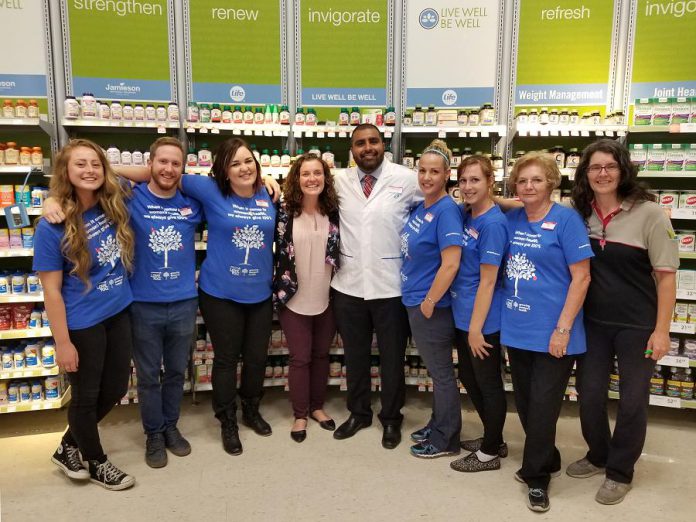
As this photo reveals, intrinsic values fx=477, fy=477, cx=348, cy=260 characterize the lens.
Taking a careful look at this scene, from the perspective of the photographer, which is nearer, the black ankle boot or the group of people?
the group of people

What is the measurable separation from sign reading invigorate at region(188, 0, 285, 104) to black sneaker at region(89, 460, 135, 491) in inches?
114

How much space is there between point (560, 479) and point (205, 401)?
102 inches

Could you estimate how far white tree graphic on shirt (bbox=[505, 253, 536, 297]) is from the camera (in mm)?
2289

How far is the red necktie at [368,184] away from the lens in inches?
115

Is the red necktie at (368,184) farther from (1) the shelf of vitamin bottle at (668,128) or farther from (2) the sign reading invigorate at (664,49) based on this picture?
(2) the sign reading invigorate at (664,49)

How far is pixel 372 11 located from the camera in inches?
161

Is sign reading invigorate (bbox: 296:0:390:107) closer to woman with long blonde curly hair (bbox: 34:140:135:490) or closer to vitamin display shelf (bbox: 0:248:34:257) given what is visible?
woman with long blonde curly hair (bbox: 34:140:135:490)

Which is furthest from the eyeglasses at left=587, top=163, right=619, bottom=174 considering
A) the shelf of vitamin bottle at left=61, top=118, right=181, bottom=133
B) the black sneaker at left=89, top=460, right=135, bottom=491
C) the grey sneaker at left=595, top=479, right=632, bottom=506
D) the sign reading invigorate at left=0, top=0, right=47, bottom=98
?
the sign reading invigorate at left=0, top=0, right=47, bottom=98

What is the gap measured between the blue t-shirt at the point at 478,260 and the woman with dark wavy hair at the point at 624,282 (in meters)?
0.44

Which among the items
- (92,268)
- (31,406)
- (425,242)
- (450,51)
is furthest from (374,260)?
(31,406)

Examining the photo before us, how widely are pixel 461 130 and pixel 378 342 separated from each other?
5.69 ft

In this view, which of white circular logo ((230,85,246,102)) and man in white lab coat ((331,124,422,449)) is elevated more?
white circular logo ((230,85,246,102))

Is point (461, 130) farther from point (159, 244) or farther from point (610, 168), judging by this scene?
point (159, 244)

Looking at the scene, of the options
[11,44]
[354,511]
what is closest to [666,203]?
[354,511]
